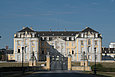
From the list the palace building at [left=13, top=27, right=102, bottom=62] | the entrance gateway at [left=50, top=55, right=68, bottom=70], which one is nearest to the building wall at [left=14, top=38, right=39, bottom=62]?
the palace building at [left=13, top=27, right=102, bottom=62]

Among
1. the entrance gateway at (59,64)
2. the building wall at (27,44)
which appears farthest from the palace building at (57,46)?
the entrance gateway at (59,64)

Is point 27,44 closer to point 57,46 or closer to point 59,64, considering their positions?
point 57,46

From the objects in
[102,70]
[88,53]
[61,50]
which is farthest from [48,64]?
[61,50]

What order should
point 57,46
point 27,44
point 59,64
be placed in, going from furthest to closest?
point 57,46, point 27,44, point 59,64

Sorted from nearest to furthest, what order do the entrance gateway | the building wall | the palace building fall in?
the entrance gateway → the palace building → the building wall

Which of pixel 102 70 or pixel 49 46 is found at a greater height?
pixel 49 46

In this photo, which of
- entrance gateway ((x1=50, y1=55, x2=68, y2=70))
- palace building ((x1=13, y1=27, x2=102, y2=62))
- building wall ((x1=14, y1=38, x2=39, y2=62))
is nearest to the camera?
entrance gateway ((x1=50, y1=55, x2=68, y2=70))

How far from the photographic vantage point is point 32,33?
116 metres

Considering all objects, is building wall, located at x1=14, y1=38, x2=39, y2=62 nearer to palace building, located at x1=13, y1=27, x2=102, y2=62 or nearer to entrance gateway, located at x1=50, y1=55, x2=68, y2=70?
palace building, located at x1=13, y1=27, x2=102, y2=62

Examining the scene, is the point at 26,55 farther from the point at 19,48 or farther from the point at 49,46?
the point at 49,46

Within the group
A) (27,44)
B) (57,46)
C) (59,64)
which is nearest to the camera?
(59,64)

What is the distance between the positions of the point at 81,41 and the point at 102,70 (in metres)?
54.6

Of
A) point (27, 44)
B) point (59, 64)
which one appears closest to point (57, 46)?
point (27, 44)

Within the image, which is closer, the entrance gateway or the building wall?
the entrance gateway
